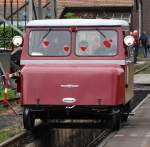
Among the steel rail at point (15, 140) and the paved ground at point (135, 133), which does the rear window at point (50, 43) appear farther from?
the paved ground at point (135, 133)

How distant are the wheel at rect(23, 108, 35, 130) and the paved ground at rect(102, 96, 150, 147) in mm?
1751

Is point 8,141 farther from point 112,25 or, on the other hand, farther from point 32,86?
point 112,25

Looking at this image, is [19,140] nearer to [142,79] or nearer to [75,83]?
[75,83]

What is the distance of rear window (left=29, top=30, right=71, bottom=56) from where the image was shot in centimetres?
1475

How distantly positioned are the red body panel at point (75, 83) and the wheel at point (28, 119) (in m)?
0.30

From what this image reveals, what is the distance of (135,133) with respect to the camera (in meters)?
14.4

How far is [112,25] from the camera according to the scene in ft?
48.3

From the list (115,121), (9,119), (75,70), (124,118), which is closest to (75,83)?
(75,70)

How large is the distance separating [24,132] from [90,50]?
6.84 feet

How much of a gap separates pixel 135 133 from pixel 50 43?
2462 mm

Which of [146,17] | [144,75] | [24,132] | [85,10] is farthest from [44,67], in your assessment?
[146,17]

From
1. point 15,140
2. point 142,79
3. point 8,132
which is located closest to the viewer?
point 15,140

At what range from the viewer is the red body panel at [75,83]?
13961mm

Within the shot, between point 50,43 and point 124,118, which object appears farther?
point 124,118
